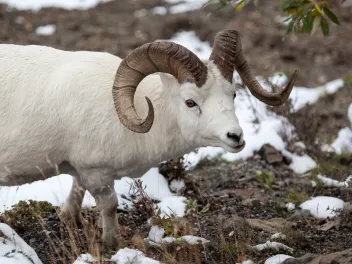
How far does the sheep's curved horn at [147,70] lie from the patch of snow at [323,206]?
7.81 ft

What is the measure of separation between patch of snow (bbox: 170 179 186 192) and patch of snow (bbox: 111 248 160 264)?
2.21 meters

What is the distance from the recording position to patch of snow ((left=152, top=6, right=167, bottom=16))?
2316cm

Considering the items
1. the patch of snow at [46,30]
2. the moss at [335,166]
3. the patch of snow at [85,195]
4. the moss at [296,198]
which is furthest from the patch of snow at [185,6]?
the moss at [296,198]

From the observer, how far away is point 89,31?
63.7 ft

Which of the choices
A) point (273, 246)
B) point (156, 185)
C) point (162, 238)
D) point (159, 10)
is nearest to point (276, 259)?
point (273, 246)

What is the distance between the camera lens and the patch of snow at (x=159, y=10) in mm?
23158

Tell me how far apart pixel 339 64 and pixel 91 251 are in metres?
12.8

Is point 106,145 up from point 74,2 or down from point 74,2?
down

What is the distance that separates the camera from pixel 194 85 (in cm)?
521

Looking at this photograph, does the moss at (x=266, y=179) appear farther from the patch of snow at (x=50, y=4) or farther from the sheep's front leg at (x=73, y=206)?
the patch of snow at (x=50, y=4)

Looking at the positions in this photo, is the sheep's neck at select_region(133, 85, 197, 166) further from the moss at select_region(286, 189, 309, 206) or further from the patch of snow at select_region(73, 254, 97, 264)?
the moss at select_region(286, 189, 309, 206)

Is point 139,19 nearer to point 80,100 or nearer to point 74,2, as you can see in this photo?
point 74,2

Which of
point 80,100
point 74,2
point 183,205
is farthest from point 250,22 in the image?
point 80,100

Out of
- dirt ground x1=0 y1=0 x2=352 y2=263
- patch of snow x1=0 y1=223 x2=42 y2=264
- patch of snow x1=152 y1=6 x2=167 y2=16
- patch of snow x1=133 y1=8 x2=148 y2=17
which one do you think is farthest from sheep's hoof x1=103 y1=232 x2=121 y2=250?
patch of snow x1=133 y1=8 x2=148 y2=17
